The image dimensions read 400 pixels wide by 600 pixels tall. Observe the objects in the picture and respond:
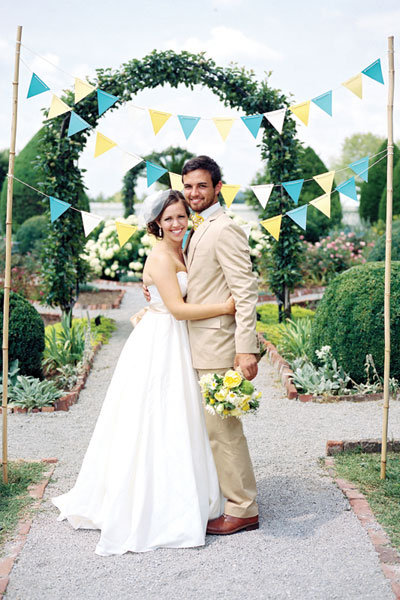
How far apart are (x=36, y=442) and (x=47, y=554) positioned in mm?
1946

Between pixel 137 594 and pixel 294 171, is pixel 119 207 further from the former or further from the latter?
pixel 137 594

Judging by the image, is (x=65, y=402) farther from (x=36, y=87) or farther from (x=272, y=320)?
(x=272, y=320)

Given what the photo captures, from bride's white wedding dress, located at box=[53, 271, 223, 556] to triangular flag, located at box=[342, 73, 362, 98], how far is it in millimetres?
1606

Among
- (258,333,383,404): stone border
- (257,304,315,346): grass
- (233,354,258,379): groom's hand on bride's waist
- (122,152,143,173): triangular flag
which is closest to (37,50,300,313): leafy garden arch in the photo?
(257,304,315,346): grass

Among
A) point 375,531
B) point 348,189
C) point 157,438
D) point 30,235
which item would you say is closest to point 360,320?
point 348,189

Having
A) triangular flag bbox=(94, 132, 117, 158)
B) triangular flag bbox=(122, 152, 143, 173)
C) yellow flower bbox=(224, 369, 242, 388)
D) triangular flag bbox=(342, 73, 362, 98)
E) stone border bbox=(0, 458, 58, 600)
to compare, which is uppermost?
triangular flag bbox=(342, 73, 362, 98)

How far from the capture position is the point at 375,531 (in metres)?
3.36

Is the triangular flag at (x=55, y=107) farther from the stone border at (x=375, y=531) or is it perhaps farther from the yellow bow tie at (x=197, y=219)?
the stone border at (x=375, y=531)

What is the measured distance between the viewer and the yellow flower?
10.5 ft

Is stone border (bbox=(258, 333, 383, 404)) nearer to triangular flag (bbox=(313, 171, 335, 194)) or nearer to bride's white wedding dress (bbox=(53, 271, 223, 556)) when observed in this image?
triangular flag (bbox=(313, 171, 335, 194))

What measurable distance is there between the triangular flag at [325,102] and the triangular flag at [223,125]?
590mm

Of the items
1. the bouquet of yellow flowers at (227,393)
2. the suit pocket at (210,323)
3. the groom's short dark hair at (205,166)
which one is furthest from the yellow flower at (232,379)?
the groom's short dark hair at (205,166)

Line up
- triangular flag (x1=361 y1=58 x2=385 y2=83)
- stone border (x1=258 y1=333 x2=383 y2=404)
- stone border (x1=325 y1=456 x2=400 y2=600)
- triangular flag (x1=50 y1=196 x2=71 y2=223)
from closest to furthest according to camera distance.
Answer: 1. stone border (x1=325 y1=456 x2=400 y2=600)
2. triangular flag (x1=361 y1=58 x2=385 y2=83)
3. triangular flag (x1=50 y1=196 x2=71 y2=223)
4. stone border (x1=258 y1=333 x2=383 y2=404)

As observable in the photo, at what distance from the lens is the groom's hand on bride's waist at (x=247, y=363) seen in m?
3.25
